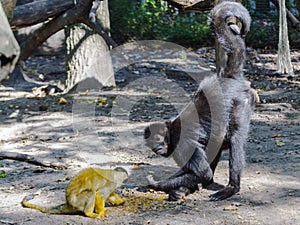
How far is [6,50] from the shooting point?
206cm

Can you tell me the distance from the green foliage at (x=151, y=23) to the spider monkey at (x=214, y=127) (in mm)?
9378

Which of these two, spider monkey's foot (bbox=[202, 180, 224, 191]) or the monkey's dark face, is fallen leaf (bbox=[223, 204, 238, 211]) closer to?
spider monkey's foot (bbox=[202, 180, 224, 191])

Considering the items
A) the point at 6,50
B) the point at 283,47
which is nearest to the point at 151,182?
the point at 6,50

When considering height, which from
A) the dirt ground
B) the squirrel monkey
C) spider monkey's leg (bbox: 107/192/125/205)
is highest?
the squirrel monkey

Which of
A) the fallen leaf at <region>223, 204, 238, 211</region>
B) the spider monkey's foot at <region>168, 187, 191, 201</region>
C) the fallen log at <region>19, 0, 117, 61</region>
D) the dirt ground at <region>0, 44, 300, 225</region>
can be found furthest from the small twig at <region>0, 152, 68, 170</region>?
the fallen log at <region>19, 0, 117, 61</region>

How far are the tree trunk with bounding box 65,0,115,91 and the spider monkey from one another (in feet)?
16.9

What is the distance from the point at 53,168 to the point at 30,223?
164 cm

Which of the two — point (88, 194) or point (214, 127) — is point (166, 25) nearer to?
point (214, 127)

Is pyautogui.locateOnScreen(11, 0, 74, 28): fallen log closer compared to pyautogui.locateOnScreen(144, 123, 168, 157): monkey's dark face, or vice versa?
pyautogui.locateOnScreen(144, 123, 168, 157): monkey's dark face

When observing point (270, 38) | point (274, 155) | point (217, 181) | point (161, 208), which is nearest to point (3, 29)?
point (161, 208)

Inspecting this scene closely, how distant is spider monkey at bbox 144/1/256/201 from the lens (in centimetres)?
485

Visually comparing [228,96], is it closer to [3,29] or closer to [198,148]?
[198,148]

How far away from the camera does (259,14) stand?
47.3 feet

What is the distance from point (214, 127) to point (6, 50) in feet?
10.1
